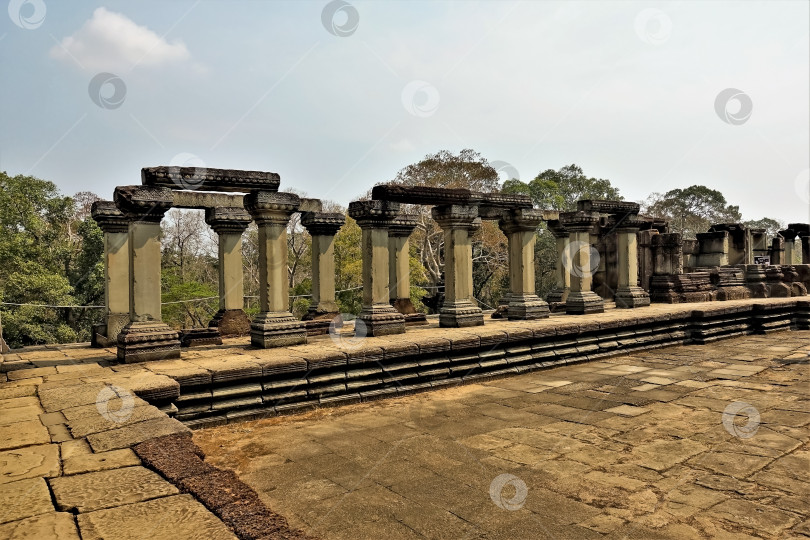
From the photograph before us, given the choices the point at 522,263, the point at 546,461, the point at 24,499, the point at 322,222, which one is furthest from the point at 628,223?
the point at 24,499

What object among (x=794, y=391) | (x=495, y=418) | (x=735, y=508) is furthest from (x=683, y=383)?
(x=735, y=508)

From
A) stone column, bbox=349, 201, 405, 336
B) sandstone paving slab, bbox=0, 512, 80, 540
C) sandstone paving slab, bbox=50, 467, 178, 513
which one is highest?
stone column, bbox=349, 201, 405, 336

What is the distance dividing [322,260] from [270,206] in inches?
131

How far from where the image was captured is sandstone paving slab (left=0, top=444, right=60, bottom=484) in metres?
2.86

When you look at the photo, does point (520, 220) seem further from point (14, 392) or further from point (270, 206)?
point (14, 392)

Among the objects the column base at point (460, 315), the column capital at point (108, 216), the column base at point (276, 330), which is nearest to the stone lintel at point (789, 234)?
the column base at point (460, 315)

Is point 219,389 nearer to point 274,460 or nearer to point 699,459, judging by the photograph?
point 274,460

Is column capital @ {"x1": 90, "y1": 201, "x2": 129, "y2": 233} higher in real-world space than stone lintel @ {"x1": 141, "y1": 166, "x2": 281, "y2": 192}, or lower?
lower

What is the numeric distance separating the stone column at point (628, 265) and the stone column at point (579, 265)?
152 cm

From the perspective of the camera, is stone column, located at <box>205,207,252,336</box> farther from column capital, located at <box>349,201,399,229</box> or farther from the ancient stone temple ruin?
column capital, located at <box>349,201,399,229</box>

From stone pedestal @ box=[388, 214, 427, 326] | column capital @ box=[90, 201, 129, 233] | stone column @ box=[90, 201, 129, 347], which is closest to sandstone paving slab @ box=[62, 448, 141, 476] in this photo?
stone column @ box=[90, 201, 129, 347]

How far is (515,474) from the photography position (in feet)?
12.2

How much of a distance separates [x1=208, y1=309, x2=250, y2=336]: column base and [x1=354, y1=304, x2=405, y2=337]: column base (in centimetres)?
265

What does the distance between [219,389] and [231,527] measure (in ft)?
11.1
